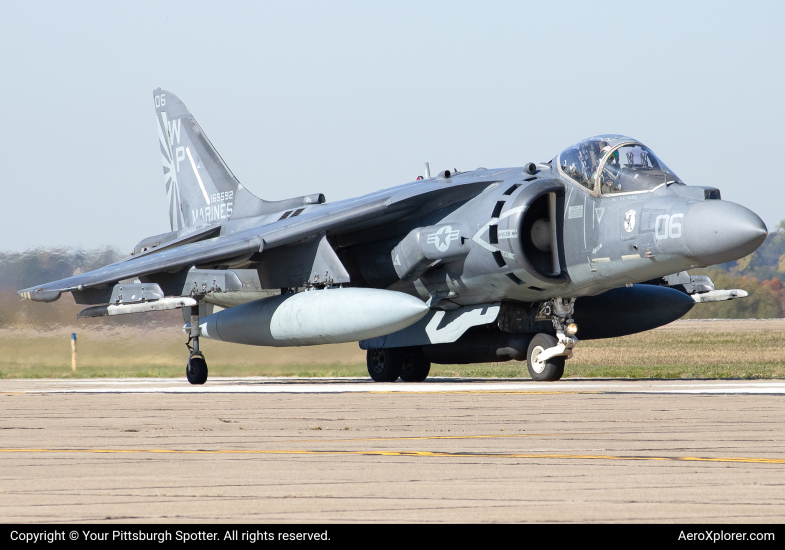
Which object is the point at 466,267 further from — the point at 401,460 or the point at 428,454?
the point at 401,460

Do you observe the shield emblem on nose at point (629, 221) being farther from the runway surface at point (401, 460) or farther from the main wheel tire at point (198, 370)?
the main wheel tire at point (198, 370)

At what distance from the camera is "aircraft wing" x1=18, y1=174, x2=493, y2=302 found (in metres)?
16.1

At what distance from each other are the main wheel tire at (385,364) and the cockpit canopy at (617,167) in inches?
181

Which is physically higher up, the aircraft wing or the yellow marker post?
the aircraft wing

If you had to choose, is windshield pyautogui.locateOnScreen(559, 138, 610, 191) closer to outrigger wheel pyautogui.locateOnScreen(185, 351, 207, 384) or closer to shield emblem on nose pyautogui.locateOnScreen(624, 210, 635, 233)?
shield emblem on nose pyautogui.locateOnScreen(624, 210, 635, 233)

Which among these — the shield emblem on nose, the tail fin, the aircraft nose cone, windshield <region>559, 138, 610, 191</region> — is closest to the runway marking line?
the aircraft nose cone

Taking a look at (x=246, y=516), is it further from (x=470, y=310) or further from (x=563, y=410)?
(x=470, y=310)

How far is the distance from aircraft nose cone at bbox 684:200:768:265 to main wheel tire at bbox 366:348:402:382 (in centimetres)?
588

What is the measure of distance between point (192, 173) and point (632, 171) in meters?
10.0

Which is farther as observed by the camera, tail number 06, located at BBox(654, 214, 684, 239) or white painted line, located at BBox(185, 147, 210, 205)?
white painted line, located at BBox(185, 147, 210, 205)

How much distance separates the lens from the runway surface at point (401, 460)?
4547 millimetres

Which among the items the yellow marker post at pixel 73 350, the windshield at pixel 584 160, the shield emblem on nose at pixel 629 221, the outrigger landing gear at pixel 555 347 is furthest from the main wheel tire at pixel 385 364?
the yellow marker post at pixel 73 350

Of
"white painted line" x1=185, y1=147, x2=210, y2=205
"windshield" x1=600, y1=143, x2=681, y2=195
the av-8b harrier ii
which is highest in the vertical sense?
"white painted line" x1=185, y1=147, x2=210, y2=205
